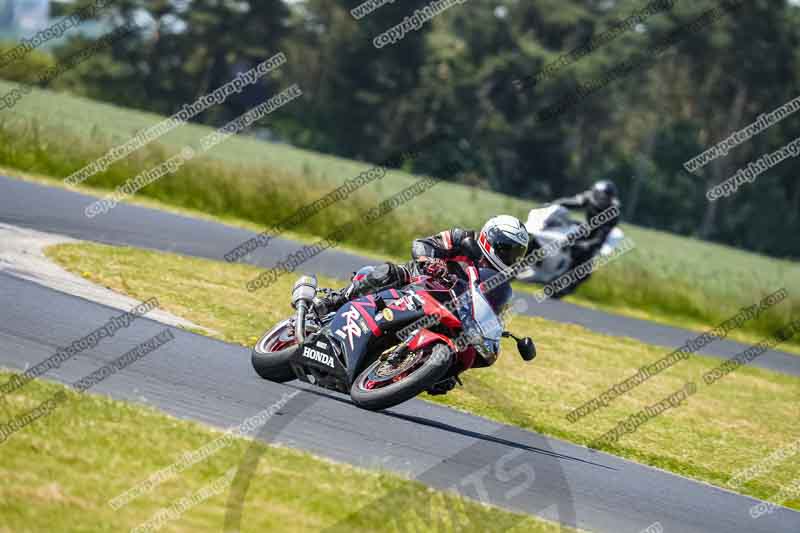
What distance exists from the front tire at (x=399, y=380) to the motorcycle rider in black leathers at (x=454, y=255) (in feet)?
1.67

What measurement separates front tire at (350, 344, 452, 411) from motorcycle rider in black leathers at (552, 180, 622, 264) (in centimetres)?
1299

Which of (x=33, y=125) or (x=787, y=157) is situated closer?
(x=33, y=125)

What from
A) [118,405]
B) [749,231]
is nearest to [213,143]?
[118,405]

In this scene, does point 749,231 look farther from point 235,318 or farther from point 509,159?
point 235,318

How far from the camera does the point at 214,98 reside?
7262 centimetres

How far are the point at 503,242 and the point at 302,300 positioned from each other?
1.86 metres

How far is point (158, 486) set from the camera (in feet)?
21.3

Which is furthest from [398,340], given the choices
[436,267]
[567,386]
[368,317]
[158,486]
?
[567,386]

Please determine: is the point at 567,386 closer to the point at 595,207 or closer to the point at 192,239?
the point at 192,239

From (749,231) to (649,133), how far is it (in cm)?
1117

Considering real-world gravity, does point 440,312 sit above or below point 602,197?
above

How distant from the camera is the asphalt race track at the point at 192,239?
677 inches

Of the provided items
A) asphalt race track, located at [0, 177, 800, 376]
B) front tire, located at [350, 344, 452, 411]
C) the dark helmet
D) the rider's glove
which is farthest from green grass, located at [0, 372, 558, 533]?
the dark helmet

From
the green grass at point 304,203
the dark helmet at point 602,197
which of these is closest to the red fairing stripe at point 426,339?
the dark helmet at point 602,197
